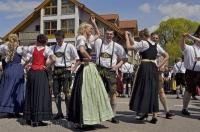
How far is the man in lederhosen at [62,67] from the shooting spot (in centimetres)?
991

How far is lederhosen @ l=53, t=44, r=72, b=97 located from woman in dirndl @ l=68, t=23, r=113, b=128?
1.20m

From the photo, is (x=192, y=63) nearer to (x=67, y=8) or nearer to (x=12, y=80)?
(x=12, y=80)

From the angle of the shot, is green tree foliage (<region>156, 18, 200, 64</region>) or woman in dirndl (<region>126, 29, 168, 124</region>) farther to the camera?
green tree foliage (<region>156, 18, 200, 64</region>)

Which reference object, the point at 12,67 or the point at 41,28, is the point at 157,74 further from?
the point at 41,28

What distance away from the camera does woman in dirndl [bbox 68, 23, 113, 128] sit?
8.48 meters

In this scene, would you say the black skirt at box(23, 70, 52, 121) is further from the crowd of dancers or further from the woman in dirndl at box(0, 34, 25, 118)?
the woman in dirndl at box(0, 34, 25, 118)

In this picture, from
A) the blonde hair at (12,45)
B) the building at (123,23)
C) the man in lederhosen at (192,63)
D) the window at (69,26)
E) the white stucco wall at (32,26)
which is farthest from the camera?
the building at (123,23)

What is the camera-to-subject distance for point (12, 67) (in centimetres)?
1038

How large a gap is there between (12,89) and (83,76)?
2416 millimetres

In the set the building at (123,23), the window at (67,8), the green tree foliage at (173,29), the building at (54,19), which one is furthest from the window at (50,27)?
the green tree foliage at (173,29)

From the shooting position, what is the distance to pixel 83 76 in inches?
338

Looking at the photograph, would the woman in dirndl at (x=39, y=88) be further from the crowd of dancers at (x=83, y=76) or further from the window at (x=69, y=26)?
the window at (x=69, y=26)

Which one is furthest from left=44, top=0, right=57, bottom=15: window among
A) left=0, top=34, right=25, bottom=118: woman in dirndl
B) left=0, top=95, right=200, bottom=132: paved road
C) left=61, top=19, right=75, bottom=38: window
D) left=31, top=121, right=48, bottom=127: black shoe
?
left=31, top=121, right=48, bottom=127: black shoe

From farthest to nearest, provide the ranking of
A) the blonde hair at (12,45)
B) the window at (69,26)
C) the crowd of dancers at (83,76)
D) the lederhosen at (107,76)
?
the window at (69,26) < the blonde hair at (12,45) < the lederhosen at (107,76) < the crowd of dancers at (83,76)
